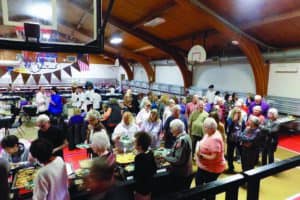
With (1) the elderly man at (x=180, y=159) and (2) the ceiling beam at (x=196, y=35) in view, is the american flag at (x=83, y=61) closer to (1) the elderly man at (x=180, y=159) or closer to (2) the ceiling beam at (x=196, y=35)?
(2) the ceiling beam at (x=196, y=35)

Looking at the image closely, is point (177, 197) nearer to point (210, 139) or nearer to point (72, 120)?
point (210, 139)

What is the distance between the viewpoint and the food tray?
2561 millimetres

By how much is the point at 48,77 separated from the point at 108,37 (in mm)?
5710

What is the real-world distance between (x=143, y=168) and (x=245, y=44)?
21.7 feet

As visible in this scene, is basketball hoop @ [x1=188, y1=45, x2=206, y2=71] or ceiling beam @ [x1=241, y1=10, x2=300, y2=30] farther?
basketball hoop @ [x1=188, y1=45, x2=206, y2=71]

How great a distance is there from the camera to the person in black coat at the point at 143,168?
7.57 feet

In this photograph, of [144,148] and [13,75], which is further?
[13,75]

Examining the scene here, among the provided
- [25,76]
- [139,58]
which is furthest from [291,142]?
[25,76]

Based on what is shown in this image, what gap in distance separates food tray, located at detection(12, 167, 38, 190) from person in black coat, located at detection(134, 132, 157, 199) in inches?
49.4

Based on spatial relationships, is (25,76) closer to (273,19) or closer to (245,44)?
(245,44)

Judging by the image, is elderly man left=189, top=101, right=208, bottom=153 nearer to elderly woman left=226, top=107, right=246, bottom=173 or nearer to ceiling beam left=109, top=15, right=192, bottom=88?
elderly woman left=226, top=107, right=246, bottom=173

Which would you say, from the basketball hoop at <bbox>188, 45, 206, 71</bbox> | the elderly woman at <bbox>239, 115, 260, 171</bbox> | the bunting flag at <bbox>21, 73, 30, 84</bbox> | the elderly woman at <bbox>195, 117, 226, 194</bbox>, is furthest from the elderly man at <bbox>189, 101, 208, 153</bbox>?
the bunting flag at <bbox>21, 73, 30, 84</bbox>

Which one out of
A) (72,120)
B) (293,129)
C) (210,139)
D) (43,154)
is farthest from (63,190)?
(293,129)

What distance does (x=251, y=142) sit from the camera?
382cm
